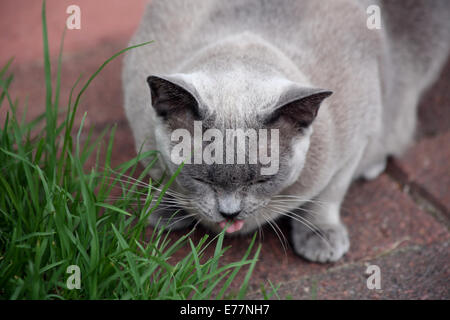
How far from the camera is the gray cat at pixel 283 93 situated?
1669mm

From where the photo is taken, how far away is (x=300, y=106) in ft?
5.36

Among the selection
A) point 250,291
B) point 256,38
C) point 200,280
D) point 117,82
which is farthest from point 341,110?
point 117,82

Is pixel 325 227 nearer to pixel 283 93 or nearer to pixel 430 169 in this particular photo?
pixel 430 169


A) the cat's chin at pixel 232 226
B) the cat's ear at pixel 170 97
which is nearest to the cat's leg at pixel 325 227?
the cat's chin at pixel 232 226

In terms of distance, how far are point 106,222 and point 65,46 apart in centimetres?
161

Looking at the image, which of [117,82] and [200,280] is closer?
[200,280]

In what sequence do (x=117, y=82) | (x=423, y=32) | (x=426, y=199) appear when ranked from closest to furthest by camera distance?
(x=426, y=199) < (x=423, y=32) < (x=117, y=82)

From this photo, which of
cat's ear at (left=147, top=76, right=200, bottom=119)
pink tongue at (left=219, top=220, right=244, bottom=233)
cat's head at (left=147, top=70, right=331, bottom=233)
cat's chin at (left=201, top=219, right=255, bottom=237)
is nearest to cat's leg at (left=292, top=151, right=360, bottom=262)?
cat's chin at (left=201, top=219, right=255, bottom=237)

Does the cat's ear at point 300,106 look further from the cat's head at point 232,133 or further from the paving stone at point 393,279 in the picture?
the paving stone at point 393,279

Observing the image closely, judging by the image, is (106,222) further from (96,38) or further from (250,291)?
(96,38)

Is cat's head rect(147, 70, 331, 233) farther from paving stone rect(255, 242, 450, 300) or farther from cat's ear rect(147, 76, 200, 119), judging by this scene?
paving stone rect(255, 242, 450, 300)

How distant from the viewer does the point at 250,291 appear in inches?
76.2

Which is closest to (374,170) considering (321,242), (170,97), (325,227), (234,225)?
(325,227)
